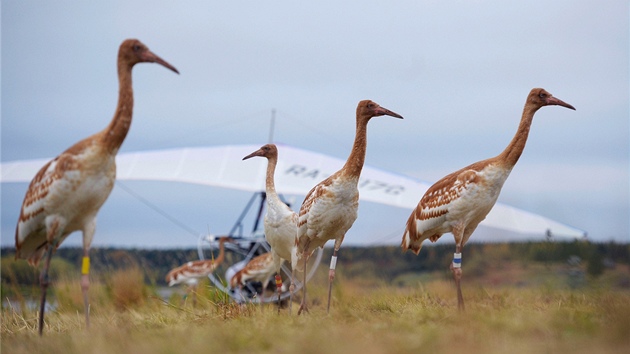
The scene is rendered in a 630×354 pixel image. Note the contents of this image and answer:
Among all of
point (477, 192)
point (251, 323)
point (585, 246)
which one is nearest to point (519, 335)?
point (251, 323)

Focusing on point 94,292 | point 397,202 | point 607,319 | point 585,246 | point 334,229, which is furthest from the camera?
point 585,246

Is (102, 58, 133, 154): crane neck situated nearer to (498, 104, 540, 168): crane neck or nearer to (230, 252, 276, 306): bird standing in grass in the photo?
(498, 104, 540, 168): crane neck

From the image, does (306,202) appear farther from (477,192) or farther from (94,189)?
(94,189)

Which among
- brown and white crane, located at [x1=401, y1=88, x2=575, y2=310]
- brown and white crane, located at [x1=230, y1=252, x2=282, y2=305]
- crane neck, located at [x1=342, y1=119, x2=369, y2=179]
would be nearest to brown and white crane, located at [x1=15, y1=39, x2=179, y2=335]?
crane neck, located at [x1=342, y1=119, x2=369, y2=179]

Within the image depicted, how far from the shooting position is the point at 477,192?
8.86m

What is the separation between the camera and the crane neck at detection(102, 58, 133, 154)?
7309 mm

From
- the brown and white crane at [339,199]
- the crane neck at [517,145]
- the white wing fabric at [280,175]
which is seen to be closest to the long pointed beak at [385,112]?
the brown and white crane at [339,199]

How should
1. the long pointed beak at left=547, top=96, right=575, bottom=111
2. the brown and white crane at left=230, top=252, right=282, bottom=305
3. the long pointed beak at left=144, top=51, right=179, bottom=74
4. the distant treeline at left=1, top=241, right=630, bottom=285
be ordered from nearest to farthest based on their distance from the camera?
1. the long pointed beak at left=144, top=51, right=179, bottom=74
2. the long pointed beak at left=547, top=96, right=575, bottom=111
3. the brown and white crane at left=230, top=252, right=282, bottom=305
4. the distant treeline at left=1, top=241, right=630, bottom=285

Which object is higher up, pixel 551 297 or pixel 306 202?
pixel 306 202

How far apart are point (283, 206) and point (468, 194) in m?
2.91

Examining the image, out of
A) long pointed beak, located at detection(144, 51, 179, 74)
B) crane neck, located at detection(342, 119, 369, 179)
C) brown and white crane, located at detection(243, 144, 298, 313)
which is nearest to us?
long pointed beak, located at detection(144, 51, 179, 74)

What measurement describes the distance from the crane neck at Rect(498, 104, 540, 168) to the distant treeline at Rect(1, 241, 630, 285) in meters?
2.28

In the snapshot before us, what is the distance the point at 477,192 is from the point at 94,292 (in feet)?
29.2

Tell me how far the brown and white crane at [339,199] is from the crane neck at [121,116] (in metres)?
2.69
